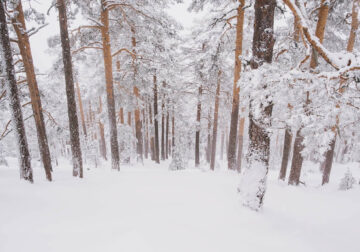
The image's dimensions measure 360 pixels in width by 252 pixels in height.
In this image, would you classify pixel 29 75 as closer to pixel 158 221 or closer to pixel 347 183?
pixel 158 221

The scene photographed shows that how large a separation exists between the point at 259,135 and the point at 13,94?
21.9 feet

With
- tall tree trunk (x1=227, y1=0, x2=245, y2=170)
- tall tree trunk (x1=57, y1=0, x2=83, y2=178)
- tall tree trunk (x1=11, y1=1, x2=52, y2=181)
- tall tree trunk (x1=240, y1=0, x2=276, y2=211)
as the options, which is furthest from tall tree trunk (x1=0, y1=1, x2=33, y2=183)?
tall tree trunk (x1=227, y1=0, x2=245, y2=170)

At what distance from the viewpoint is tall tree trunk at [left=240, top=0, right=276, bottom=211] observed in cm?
409

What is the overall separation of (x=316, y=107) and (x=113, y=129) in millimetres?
8277

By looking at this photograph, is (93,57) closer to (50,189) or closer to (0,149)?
(0,149)

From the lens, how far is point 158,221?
149 inches

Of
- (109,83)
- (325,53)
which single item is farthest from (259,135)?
(109,83)

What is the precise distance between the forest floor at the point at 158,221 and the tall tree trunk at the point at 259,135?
0.44m

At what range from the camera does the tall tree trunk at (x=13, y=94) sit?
15.7ft

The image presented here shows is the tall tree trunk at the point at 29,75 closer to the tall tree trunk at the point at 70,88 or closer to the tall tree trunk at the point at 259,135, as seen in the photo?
the tall tree trunk at the point at 70,88

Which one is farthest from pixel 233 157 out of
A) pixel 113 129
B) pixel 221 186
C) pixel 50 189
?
pixel 50 189

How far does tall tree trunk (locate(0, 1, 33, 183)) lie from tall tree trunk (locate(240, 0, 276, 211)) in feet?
20.3

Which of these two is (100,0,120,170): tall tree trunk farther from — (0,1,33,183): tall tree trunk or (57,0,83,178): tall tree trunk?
(0,1,33,183): tall tree trunk

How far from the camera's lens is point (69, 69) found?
21.3 ft
